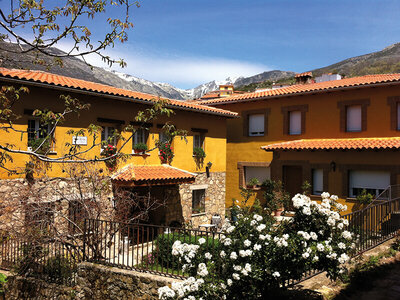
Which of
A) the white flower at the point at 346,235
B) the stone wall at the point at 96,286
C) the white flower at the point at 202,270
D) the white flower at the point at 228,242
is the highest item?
the white flower at the point at 346,235

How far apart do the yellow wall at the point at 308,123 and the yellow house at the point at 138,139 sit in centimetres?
214

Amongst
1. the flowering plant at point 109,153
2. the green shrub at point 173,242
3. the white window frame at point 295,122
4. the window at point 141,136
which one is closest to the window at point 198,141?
the window at point 141,136

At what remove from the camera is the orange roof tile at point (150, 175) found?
12716 millimetres

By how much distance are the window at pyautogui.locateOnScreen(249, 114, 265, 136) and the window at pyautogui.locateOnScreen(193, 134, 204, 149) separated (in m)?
4.04

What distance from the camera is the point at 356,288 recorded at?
6.90m

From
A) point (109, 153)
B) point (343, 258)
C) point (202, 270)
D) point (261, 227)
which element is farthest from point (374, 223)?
point (109, 153)

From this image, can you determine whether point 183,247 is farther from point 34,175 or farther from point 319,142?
point 319,142

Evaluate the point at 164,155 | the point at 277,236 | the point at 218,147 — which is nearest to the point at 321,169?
the point at 218,147

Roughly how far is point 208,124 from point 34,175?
8759 millimetres

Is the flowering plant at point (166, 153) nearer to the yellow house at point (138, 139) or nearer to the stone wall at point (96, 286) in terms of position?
the yellow house at point (138, 139)

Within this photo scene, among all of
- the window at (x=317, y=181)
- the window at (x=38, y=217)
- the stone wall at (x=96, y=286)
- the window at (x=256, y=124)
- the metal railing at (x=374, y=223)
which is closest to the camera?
the stone wall at (x=96, y=286)

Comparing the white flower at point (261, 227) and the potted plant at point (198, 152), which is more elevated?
the potted plant at point (198, 152)

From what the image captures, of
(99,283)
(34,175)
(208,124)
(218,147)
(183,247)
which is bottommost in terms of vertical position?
(99,283)

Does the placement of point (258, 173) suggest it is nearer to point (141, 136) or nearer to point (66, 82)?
point (141, 136)
